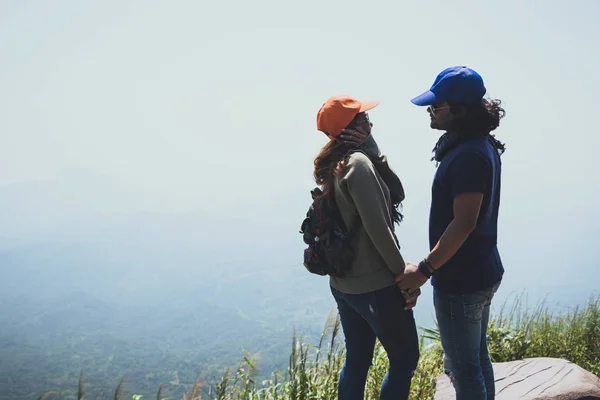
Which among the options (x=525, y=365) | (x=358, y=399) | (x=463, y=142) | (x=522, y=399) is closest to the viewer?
(x=463, y=142)

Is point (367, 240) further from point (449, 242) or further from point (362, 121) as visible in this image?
point (362, 121)

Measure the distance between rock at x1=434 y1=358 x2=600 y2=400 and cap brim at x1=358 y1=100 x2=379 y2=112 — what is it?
223 centimetres

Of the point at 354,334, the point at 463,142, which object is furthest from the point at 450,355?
the point at 463,142

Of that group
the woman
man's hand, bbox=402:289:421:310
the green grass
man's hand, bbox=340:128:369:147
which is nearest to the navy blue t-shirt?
man's hand, bbox=402:289:421:310

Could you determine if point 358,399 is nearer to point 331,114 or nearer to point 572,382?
point 331,114

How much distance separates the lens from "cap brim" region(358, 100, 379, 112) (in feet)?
8.49

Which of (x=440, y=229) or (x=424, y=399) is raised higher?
(x=440, y=229)

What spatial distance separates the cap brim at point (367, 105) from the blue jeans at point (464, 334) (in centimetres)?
99

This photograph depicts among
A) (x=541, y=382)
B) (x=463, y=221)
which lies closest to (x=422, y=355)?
(x=541, y=382)

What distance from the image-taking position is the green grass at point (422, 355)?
412cm

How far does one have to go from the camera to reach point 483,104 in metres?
2.44

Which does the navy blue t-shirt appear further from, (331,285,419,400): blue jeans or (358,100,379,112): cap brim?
(358,100,379,112): cap brim

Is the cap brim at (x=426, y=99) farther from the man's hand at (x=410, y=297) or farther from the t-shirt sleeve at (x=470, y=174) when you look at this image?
the man's hand at (x=410, y=297)

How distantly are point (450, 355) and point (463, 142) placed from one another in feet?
3.51
